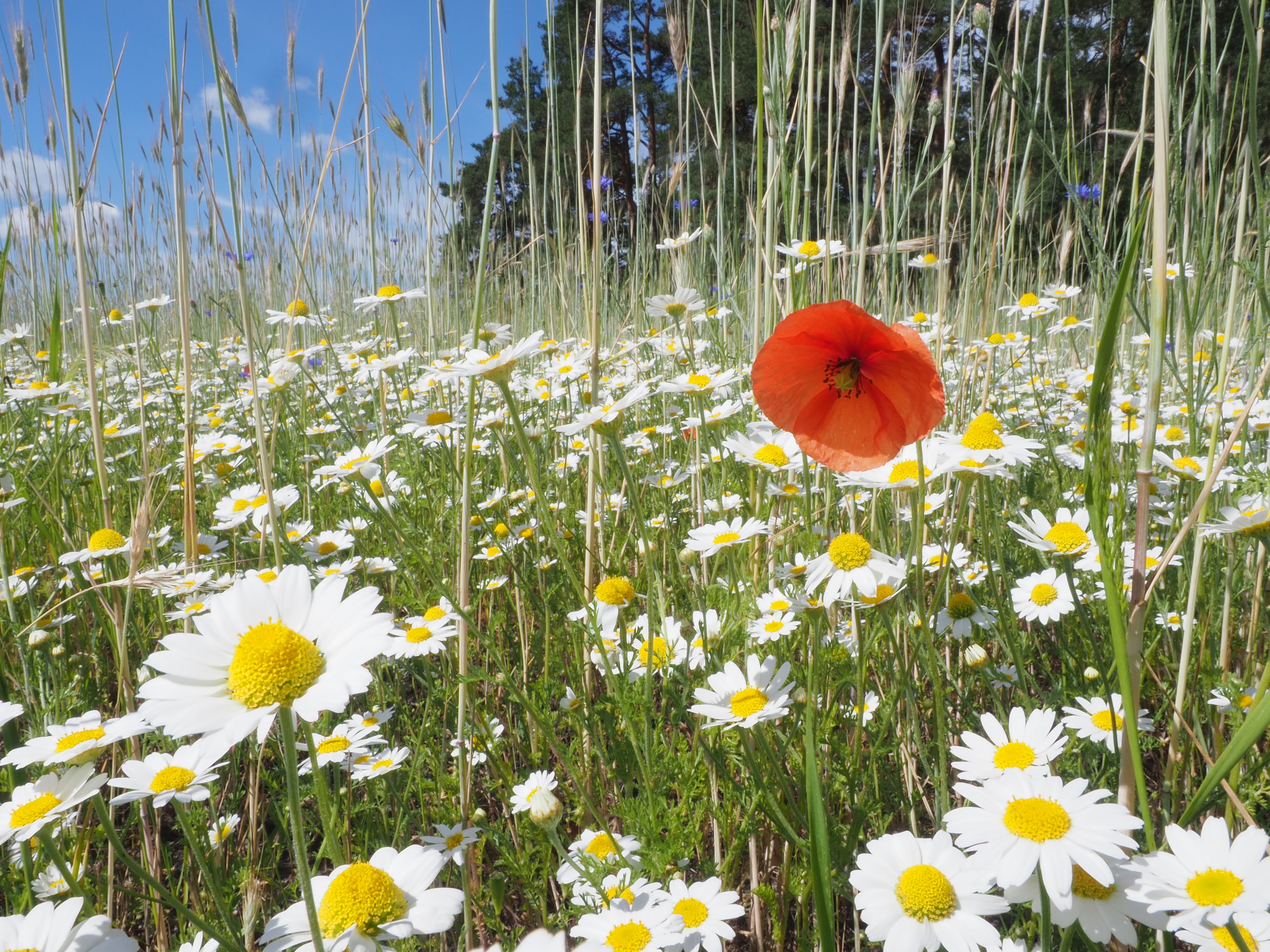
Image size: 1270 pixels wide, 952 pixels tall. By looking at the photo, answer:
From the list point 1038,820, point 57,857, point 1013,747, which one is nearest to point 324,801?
point 57,857

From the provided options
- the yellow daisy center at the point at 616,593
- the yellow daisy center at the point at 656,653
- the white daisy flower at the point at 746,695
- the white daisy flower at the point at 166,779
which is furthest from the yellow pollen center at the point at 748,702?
the white daisy flower at the point at 166,779

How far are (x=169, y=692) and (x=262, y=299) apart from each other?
17.5ft

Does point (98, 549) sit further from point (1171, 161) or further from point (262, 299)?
A: point (262, 299)

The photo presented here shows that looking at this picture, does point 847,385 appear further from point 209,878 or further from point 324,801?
point 209,878

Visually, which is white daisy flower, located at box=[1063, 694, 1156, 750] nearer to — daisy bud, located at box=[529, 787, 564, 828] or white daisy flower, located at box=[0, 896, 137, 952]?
daisy bud, located at box=[529, 787, 564, 828]

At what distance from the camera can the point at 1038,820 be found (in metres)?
0.61

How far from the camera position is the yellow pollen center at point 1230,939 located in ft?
1.88

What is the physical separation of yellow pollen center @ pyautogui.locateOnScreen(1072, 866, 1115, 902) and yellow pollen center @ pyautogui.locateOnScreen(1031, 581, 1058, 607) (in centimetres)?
64

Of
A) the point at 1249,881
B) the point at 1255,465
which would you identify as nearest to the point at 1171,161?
the point at 1249,881

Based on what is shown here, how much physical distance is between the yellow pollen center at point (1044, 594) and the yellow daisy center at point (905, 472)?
1.25 ft

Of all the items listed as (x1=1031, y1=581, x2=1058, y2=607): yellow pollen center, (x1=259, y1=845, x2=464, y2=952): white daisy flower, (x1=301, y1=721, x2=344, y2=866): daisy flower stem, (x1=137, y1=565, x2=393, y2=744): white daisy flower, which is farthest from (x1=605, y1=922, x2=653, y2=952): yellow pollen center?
(x1=1031, y1=581, x2=1058, y2=607): yellow pollen center

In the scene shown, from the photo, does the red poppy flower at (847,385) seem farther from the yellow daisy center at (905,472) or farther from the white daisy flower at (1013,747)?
the white daisy flower at (1013,747)

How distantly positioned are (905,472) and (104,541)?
1412 millimetres

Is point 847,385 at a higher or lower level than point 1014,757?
higher
